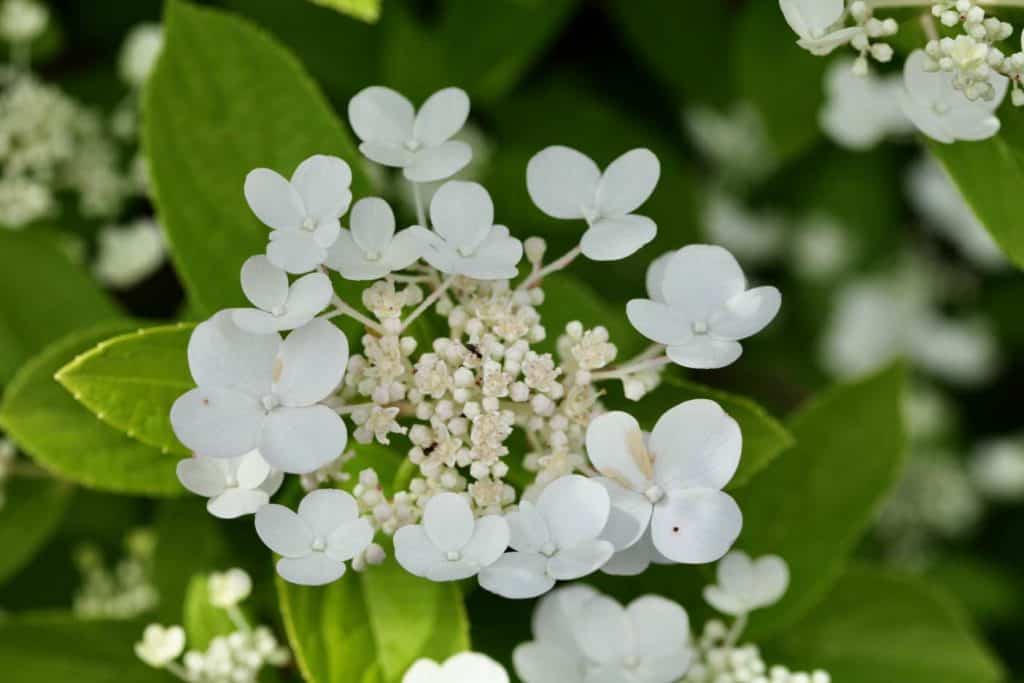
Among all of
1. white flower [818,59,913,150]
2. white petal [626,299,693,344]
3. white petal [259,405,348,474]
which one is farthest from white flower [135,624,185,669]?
white flower [818,59,913,150]

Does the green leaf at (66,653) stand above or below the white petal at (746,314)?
below

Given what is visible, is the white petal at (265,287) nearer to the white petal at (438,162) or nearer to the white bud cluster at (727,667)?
the white petal at (438,162)

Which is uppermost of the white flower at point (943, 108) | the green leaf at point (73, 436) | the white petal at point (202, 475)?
the white flower at point (943, 108)

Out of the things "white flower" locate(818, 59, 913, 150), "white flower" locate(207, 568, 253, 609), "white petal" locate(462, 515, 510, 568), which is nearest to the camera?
"white petal" locate(462, 515, 510, 568)

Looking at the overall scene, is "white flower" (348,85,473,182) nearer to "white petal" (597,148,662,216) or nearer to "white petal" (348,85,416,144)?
"white petal" (348,85,416,144)

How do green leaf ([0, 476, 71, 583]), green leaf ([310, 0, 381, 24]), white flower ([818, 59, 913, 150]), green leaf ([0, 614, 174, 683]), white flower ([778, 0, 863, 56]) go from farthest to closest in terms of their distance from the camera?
1. white flower ([818, 59, 913, 150])
2. green leaf ([0, 476, 71, 583])
3. green leaf ([0, 614, 174, 683])
4. green leaf ([310, 0, 381, 24])
5. white flower ([778, 0, 863, 56])

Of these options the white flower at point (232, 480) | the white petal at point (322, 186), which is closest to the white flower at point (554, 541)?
the white flower at point (232, 480)

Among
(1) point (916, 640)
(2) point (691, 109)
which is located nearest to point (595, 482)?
(1) point (916, 640)
